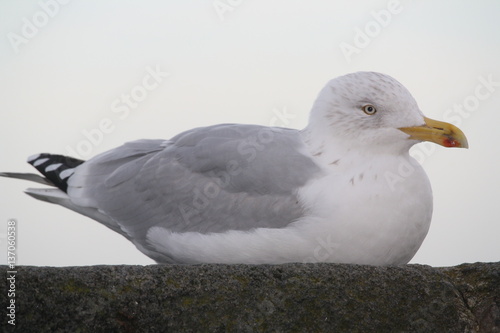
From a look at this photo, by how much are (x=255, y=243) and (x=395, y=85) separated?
1.43 m

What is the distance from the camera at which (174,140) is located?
18.3 ft

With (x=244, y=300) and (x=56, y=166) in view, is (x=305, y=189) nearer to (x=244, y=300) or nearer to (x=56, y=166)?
(x=244, y=300)

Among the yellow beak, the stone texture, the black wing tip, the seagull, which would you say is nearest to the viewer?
the stone texture

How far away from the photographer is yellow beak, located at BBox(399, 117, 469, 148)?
4.78 m

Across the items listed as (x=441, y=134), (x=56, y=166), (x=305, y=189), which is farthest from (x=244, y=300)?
(x=56, y=166)

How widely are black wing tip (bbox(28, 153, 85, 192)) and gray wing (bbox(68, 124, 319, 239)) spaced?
89 millimetres

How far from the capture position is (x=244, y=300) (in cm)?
387

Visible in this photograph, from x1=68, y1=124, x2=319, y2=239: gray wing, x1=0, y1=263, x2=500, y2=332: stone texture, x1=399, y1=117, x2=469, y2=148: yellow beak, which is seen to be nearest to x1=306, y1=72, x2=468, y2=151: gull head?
x1=399, y1=117, x2=469, y2=148: yellow beak

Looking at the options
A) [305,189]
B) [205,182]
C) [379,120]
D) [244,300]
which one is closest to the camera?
[244,300]

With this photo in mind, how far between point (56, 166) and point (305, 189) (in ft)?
7.31

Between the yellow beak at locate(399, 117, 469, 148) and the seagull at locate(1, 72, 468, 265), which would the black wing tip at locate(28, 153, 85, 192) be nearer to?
the seagull at locate(1, 72, 468, 265)

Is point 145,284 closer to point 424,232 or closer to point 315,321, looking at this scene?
point 315,321

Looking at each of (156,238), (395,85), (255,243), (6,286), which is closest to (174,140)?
(156,238)

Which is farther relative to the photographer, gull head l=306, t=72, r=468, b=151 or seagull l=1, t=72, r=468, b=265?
gull head l=306, t=72, r=468, b=151
